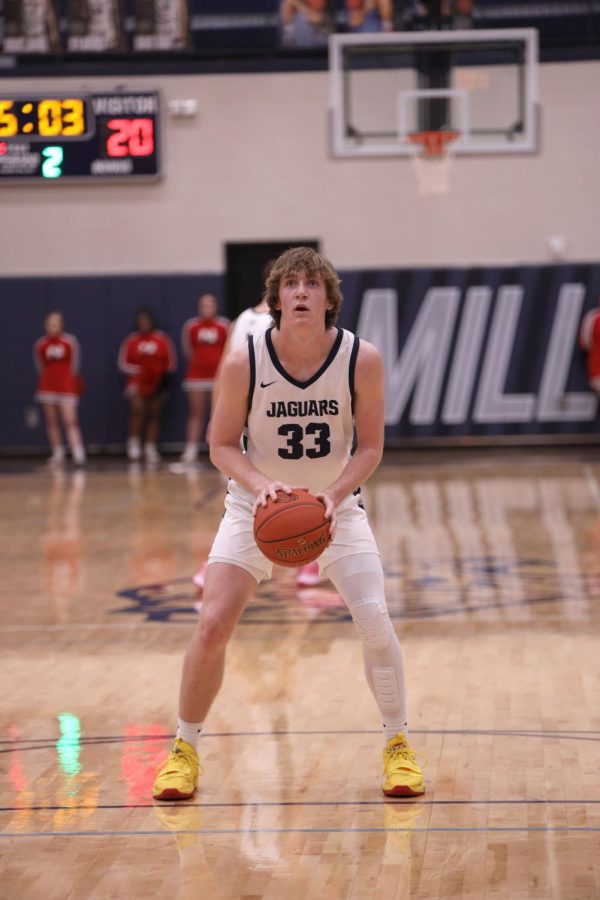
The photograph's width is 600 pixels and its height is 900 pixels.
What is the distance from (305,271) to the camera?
423 cm

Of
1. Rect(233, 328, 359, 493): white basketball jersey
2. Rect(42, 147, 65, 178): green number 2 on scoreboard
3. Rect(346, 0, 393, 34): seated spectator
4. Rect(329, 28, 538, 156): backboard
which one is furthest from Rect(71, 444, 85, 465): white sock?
Rect(233, 328, 359, 493): white basketball jersey

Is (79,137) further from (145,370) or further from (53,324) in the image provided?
(145,370)

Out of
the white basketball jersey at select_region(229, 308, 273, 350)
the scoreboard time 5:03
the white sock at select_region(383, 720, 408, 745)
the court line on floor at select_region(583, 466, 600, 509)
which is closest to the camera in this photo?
the white sock at select_region(383, 720, 408, 745)

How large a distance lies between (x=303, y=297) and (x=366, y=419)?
441 millimetres

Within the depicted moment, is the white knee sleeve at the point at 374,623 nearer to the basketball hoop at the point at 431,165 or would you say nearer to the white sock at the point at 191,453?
the white sock at the point at 191,453

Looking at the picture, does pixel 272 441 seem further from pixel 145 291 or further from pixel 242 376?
pixel 145 291

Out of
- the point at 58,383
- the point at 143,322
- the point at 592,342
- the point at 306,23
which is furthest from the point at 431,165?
the point at 58,383

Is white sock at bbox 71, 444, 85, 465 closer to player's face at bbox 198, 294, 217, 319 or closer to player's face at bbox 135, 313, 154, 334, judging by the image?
player's face at bbox 135, 313, 154, 334

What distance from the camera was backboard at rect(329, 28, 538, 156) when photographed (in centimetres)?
1495

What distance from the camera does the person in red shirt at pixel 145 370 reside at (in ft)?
53.7

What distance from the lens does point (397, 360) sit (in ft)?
55.1

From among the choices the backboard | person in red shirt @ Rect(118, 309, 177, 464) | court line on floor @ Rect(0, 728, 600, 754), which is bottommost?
person in red shirt @ Rect(118, 309, 177, 464)

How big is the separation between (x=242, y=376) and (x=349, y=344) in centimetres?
36

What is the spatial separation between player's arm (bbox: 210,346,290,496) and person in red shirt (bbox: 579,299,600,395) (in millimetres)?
12495
